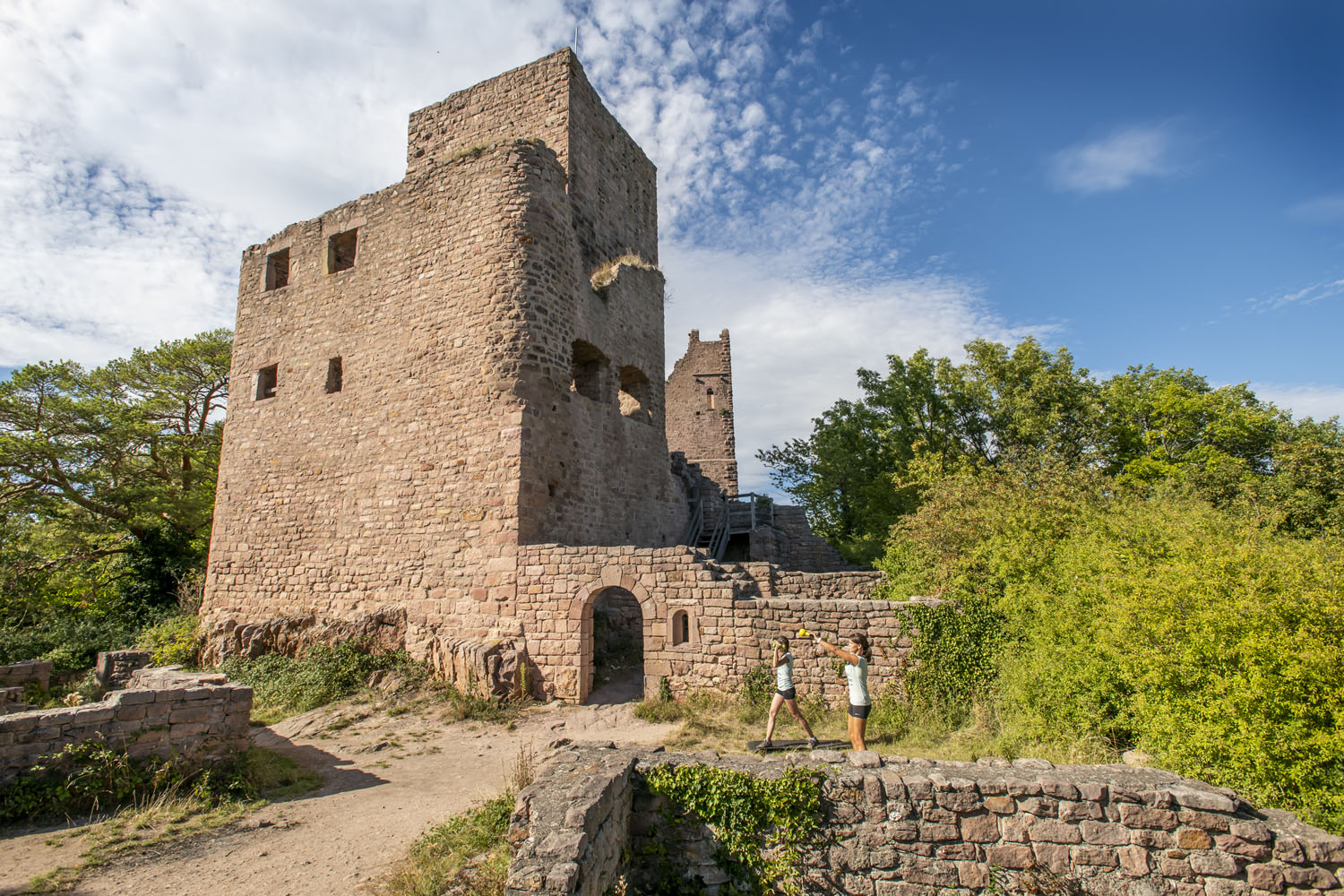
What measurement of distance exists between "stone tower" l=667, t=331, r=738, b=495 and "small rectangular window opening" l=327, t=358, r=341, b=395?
13369 mm

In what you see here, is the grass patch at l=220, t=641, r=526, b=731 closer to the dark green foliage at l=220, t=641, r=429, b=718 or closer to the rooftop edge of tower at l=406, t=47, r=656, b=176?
the dark green foliage at l=220, t=641, r=429, b=718

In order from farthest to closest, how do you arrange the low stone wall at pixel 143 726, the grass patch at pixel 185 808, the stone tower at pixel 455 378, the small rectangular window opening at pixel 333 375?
the small rectangular window opening at pixel 333 375
the stone tower at pixel 455 378
the low stone wall at pixel 143 726
the grass patch at pixel 185 808

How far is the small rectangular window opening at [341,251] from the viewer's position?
44.6 ft

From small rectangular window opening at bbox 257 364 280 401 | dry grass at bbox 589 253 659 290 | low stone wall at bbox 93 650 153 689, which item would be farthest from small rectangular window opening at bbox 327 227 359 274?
low stone wall at bbox 93 650 153 689

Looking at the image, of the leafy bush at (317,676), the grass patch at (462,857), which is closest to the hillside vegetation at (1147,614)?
the grass patch at (462,857)

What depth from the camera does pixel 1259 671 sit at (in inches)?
171

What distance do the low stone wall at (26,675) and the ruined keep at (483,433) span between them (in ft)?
8.56

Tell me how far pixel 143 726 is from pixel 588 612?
5.24m

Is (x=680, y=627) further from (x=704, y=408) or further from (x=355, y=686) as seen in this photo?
(x=704, y=408)

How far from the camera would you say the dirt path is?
15.7 ft

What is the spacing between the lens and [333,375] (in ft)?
43.3

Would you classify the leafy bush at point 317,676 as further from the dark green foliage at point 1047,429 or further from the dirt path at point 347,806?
the dark green foliage at point 1047,429

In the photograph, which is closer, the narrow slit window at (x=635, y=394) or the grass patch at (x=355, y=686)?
the grass patch at (x=355, y=686)

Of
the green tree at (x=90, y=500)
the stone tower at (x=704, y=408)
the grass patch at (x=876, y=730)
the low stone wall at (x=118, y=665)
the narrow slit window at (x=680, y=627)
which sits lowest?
the grass patch at (x=876, y=730)
